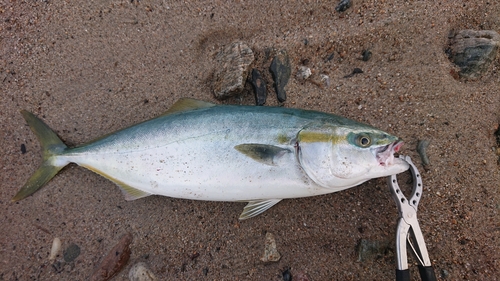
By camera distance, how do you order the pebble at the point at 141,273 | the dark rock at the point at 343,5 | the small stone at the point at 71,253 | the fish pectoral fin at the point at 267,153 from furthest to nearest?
the dark rock at the point at 343,5
the small stone at the point at 71,253
the pebble at the point at 141,273
the fish pectoral fin at the point at 267,153

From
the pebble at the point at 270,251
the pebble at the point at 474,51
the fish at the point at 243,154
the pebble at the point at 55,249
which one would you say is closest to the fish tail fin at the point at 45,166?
the fish at the point at 243,154

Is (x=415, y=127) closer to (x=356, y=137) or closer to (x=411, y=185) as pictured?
(x=411, y=185)

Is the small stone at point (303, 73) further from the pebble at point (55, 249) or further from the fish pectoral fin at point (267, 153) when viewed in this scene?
the pebble at point (55, 249)

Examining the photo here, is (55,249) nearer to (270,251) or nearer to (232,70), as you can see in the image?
(270,251)

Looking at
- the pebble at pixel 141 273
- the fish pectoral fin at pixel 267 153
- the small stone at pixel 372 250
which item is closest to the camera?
the fish pectoral fin at pixel 267 153

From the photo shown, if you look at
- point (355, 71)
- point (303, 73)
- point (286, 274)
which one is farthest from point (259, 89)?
point (286, 274)

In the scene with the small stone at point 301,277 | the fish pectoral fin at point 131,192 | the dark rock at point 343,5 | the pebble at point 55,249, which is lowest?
the small stone at point 301,277

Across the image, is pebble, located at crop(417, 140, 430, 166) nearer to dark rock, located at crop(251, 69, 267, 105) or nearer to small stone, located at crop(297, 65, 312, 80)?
small stone, located at crop(297, 65, 312, 80)

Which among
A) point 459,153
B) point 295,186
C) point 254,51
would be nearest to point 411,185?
point 459,153

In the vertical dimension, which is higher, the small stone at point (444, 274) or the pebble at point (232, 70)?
the pebble at point (232, 70)
